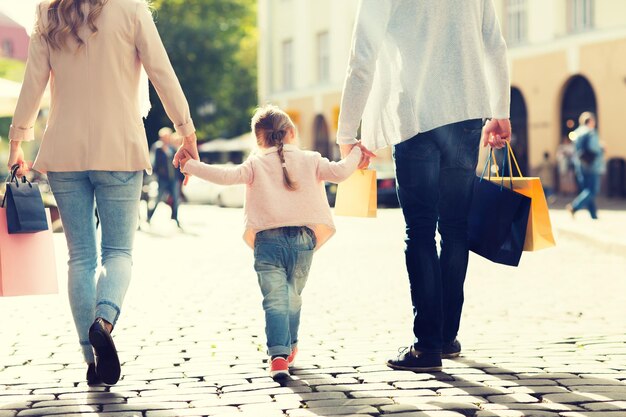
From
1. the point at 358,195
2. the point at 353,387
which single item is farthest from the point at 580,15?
the point at 353,387

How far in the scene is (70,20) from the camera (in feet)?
14.6

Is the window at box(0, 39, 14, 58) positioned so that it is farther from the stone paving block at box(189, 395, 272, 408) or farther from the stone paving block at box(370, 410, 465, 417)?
the stone paving block at box(370, 410, 465, 417)

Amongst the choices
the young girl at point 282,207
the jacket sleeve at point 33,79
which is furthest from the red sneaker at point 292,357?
the jacket sleeve at point 33,79

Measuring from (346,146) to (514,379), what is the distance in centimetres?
120

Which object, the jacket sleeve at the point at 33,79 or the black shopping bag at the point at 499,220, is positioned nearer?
the jacket sleeve at the point at 33,79

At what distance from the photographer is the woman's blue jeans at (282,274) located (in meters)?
4.67

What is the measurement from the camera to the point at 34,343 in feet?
18.8

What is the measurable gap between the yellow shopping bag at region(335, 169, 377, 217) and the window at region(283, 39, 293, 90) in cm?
3698

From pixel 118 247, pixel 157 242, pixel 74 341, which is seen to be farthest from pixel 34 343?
pixel 157 242

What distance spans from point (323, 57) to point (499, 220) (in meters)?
34.9

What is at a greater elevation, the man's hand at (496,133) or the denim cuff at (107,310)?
the man's hand at (496,133)

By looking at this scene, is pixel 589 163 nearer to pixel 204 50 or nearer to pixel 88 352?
pixel 88 352

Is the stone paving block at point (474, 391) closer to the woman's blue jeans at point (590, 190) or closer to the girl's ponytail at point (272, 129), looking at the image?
the girl's ponytail at point (272, 129)

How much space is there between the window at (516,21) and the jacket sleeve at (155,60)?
25597 millimetres
